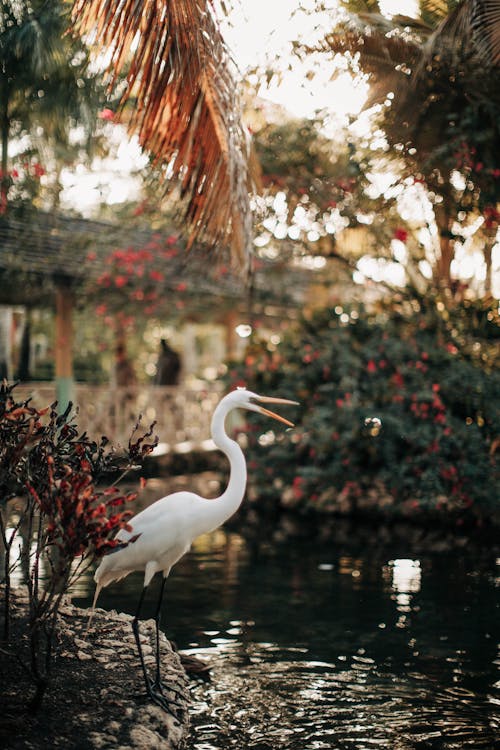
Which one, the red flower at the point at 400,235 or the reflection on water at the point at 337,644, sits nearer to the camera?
the reflection on water at the point at 337,644

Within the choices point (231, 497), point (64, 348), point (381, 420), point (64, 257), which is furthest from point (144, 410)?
point (231, 497)

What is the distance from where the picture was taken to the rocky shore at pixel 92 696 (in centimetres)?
449

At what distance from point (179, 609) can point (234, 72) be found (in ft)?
15.0

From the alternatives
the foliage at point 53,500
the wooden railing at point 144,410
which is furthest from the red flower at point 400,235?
the foliage at point 53,500

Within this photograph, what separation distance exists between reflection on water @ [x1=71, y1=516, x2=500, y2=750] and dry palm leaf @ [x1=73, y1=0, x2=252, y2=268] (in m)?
2.93

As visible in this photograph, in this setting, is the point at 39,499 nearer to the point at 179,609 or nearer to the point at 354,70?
the point at 179,609

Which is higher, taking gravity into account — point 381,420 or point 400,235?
point 400,235

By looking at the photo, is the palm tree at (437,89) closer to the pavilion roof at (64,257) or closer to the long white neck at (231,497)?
the pavilion roof at (64,257)

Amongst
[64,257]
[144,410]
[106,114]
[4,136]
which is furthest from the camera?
[144,410]

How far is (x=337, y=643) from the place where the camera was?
7145mm

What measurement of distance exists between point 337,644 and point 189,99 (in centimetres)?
418

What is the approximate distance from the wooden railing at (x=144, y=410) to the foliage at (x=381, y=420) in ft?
9.02

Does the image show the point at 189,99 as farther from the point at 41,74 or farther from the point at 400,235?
the point at 400,235

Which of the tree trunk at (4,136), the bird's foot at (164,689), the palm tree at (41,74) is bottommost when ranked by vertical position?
the bird's foot at (164,689)
